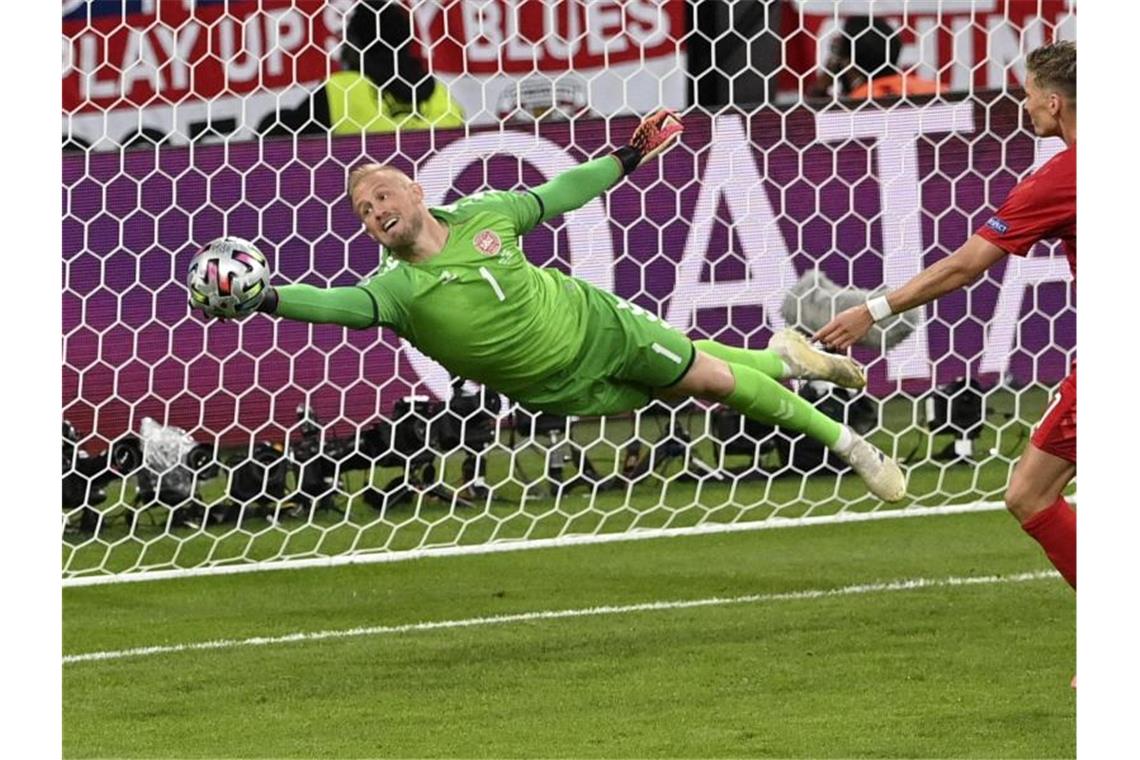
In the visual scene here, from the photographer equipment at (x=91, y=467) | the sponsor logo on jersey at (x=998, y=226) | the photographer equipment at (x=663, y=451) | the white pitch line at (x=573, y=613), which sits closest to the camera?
the sponsor logo on jersey at (x=998, y=226)

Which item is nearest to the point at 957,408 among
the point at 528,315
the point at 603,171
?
the point at 603,171

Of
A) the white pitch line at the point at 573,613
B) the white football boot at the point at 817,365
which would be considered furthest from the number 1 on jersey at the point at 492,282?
the white pitch line at the point at 573,613

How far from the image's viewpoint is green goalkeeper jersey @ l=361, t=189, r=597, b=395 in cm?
525

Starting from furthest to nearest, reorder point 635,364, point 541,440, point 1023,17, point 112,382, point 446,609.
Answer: point 1023,17
point 541,440
point 112,382
point 446,609
point 635,364

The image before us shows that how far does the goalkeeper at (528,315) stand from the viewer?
5.18 metres

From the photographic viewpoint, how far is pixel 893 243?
830cm

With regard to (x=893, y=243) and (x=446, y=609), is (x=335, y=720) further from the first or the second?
(x=893, y=243)

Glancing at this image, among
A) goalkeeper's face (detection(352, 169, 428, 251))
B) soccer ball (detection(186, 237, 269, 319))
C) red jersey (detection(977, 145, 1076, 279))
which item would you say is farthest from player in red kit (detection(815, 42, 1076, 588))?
soccer ball (detection(186, 237, 269, 319))

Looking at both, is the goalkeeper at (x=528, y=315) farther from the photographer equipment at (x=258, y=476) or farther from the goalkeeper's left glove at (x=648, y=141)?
the photographer equipment at (x=258, y=476)

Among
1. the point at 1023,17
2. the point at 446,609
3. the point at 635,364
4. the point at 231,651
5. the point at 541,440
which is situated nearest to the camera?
the point at 635,364

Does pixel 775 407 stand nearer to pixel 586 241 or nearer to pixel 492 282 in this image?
pixel 492 282

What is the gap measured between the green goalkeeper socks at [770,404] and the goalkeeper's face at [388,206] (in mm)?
995

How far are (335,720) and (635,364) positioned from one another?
4.11 ft

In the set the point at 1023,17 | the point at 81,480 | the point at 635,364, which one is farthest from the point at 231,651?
the point at 1023,17
